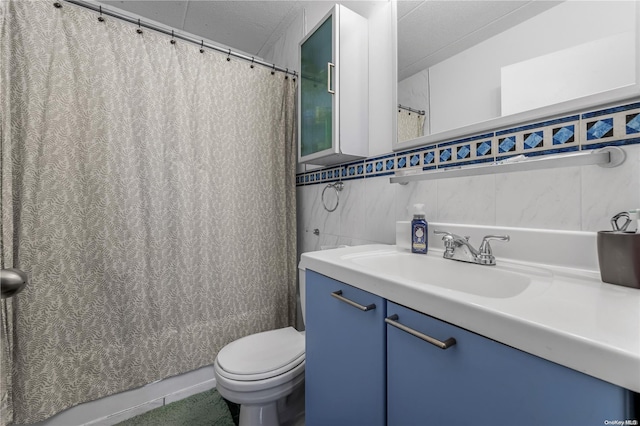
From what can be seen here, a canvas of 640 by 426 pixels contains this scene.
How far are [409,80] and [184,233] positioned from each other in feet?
4.46

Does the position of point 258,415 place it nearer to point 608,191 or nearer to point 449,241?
point 449,241

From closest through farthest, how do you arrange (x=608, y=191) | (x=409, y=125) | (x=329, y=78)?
(x=608, y=191) < (x=409, y=125) < (x=329, y=78)

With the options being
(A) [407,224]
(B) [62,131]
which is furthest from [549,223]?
(B) [62,131]

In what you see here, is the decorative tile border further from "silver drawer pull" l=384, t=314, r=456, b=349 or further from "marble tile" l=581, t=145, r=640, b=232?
"silver drawer pull" l=384, t=314, r=456, b=349

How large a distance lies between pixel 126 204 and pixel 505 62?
1689 mm

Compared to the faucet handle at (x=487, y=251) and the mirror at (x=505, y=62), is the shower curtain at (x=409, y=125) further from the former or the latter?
the faucet handle at (x=487, y=251)

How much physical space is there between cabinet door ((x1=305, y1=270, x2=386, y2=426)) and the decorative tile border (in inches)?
24.1

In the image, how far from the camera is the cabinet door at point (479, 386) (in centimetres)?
35

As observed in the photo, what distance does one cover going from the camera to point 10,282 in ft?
1.13

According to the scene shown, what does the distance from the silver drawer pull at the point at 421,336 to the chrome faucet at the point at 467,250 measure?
406 millimetres

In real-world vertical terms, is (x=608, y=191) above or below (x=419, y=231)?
above

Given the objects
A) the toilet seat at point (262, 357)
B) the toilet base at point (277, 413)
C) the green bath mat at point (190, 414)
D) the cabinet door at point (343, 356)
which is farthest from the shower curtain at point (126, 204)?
the cabinet door at point (343, 356)

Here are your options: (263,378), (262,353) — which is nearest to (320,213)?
(262,353)

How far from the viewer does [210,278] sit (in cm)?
154
